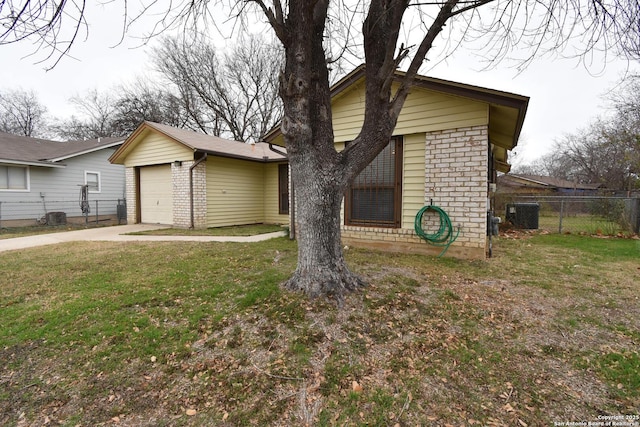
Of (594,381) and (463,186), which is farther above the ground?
(463,186)

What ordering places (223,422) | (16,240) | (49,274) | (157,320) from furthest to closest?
(16,240) → (49,274) → (157,320) → (223,422)

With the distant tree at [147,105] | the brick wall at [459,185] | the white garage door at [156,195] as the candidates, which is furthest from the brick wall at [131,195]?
the distant tree at [147,105]

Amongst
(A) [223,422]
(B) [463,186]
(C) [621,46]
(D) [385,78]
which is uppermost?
(C) [621,46]

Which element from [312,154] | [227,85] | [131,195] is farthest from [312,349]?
[227,85]

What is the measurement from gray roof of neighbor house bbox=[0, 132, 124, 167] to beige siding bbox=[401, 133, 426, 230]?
591 inches

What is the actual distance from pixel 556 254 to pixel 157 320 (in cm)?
755

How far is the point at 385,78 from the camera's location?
9.79 feet

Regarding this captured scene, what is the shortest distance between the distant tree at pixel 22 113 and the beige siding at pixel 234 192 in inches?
1038

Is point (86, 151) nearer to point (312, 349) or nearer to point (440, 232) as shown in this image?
point (440, 232)

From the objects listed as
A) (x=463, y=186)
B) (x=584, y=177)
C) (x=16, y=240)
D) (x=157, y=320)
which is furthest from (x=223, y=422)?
(x=584, y=177)

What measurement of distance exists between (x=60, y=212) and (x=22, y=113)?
20.7 m

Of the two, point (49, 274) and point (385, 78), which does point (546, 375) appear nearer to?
point (385, 78)

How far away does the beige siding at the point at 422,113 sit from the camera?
530 cm

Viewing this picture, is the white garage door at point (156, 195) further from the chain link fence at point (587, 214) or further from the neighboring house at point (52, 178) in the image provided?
the chain link fence at point (587, 214)
